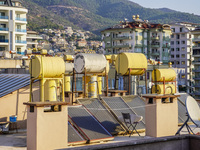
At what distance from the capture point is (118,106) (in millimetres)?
19094

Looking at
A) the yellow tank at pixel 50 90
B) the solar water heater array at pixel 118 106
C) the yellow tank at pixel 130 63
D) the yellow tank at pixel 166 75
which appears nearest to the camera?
the solar water heater array at pixel 118 106

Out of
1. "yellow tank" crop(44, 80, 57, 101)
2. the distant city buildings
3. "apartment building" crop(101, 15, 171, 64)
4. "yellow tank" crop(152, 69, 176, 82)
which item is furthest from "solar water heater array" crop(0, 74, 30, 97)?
the distant city buildings

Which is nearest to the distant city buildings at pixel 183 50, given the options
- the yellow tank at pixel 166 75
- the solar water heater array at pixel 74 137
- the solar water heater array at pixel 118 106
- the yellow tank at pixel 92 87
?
the yellow tank at pixel 166 75

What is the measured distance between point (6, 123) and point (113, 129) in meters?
5.30

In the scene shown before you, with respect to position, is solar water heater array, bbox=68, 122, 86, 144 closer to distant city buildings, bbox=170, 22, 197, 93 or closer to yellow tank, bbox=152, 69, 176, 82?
yellow tank, bbox=152, 69, 176, 82

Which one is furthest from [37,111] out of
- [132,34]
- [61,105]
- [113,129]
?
[132,34]

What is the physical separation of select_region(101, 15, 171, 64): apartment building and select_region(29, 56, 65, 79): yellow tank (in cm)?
9253

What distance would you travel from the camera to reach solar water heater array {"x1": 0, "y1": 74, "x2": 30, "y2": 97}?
19.7 meters

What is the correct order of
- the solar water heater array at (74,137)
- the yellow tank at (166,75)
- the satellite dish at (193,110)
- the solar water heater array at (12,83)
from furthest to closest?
the yellow tank at (166,75), the solar water heater array at (12,83), the solar water heater array at (74,137), the satellite dish at (193,110)

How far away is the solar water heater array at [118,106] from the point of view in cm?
1827

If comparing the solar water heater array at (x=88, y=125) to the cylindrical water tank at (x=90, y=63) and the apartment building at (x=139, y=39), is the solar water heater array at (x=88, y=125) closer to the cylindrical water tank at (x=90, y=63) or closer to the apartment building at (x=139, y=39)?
the cylindrical water tank at (x=90, y=63)

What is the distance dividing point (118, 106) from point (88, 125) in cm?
326

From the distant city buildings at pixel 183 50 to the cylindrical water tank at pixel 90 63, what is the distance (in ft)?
325

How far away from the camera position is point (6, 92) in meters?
19.5
